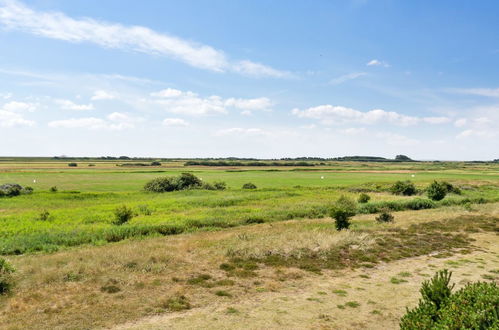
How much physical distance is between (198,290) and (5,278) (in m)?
8.31

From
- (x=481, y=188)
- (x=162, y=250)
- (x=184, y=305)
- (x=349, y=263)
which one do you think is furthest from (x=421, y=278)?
(x=481, y=188)

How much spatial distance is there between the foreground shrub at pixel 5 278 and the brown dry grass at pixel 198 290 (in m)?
0.38

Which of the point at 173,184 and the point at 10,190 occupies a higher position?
the point at 173,184

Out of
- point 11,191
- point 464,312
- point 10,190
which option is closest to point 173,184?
point 11,191

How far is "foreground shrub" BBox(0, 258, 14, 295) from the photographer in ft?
42.0

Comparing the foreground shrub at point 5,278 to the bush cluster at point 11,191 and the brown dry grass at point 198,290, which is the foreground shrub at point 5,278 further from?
the bush cluster at point 11,191

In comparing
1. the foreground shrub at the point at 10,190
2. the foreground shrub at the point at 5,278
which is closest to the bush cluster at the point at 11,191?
the foreground shrub at the point at 10,190

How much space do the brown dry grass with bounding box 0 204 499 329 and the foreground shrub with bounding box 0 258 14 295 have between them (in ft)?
1.24

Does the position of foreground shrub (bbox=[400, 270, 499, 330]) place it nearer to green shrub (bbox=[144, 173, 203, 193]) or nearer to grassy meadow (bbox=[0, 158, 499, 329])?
grassy meadow (bbox=[0, 158, 499, 329])

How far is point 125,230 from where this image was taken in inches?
1014

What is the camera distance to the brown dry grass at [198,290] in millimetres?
10617

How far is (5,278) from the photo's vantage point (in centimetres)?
1338

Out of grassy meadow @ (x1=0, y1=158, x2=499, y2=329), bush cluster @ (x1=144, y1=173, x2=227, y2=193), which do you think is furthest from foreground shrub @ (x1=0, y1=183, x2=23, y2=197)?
grassy meadow @ (x1=0, y1=158, x2=499, y2=329)

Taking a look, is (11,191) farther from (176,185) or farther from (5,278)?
(5,278)
